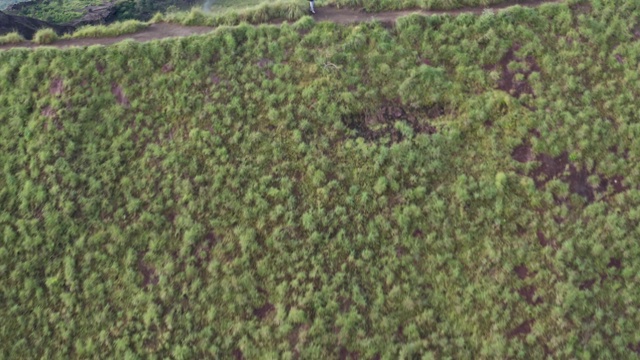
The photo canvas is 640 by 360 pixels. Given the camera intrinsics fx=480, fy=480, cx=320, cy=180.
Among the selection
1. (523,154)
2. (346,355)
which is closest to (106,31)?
(346,355)

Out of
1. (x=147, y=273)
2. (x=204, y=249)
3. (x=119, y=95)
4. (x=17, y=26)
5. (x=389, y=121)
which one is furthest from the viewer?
(x=17, y=26)

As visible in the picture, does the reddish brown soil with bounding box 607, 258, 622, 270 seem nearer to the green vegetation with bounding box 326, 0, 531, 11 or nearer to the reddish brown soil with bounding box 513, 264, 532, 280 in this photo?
the reddish brown soil with bounding box 513, 264, 532, 280

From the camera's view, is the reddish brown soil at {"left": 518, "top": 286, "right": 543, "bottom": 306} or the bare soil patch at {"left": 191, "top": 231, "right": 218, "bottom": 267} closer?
the reddish brown soil at {"left": 518, "top": 286, "right": 543, "bottom": 306}

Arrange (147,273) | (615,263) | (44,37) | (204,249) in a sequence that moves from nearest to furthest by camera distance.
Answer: (615,263) → (147,273) → (204,249) → (44,37)

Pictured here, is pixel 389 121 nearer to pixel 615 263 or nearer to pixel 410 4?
pixel 410 4

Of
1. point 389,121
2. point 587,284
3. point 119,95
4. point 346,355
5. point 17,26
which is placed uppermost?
point 17,26

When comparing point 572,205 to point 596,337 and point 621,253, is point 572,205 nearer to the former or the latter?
point 621,253

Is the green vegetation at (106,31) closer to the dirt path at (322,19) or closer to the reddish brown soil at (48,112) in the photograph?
the dirt path at (322,19)

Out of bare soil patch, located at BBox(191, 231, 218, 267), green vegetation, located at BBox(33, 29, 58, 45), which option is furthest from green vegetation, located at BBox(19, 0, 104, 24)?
bare soil patch, located at BBox(191, 231, 218, 267)
